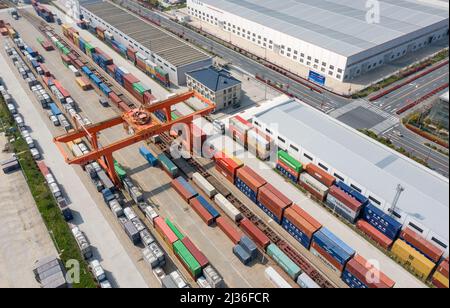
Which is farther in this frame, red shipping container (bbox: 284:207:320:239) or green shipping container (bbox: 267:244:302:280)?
red shipping container (bbox: 284:207:320:239)

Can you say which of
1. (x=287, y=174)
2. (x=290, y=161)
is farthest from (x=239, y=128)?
(x=287, y=174)

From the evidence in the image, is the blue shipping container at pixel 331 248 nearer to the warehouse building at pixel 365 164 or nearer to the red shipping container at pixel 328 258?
the red shipping container at pixel 328 258

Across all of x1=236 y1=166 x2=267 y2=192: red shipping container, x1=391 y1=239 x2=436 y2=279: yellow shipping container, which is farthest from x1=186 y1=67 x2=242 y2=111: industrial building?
x1=391 y1=239 x2=436 y2=279: yellow shipping container

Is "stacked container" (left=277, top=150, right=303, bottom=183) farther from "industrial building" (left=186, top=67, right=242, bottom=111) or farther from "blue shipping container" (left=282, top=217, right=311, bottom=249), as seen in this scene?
"industrial building" (left=186, top=67, right=242, bottom=111)

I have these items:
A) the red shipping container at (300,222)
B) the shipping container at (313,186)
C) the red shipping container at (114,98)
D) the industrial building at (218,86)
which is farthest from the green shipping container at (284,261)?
the red shipping container at (114,98)

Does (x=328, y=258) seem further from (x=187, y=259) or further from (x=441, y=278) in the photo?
(x=187, y=259)
